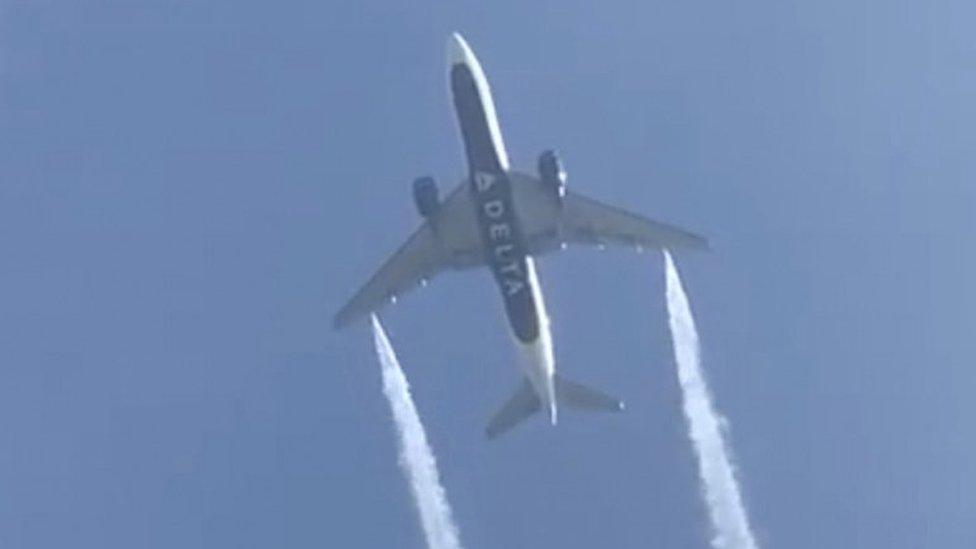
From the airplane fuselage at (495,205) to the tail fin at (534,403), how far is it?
10.3ft

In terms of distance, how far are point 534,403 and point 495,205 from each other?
473 inches

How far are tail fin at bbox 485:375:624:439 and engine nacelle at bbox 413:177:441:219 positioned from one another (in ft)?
36.7

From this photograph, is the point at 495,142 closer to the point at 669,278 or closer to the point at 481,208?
the point at 481,208

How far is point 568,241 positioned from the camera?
17738cm

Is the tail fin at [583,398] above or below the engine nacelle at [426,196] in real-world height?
below

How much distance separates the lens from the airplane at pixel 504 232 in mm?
174500

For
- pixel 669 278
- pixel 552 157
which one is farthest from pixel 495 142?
pixel 669 278

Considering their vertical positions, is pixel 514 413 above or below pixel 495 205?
below

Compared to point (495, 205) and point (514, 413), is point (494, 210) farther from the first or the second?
point (514, 413)

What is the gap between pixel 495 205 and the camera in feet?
575

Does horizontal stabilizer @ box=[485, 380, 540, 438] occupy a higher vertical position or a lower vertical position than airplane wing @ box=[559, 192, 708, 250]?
lower

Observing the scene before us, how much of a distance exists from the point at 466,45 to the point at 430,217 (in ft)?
28.9

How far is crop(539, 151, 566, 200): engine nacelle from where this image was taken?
17412 centimetres

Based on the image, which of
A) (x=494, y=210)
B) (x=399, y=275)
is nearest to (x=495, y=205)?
(x=494, y=210)
